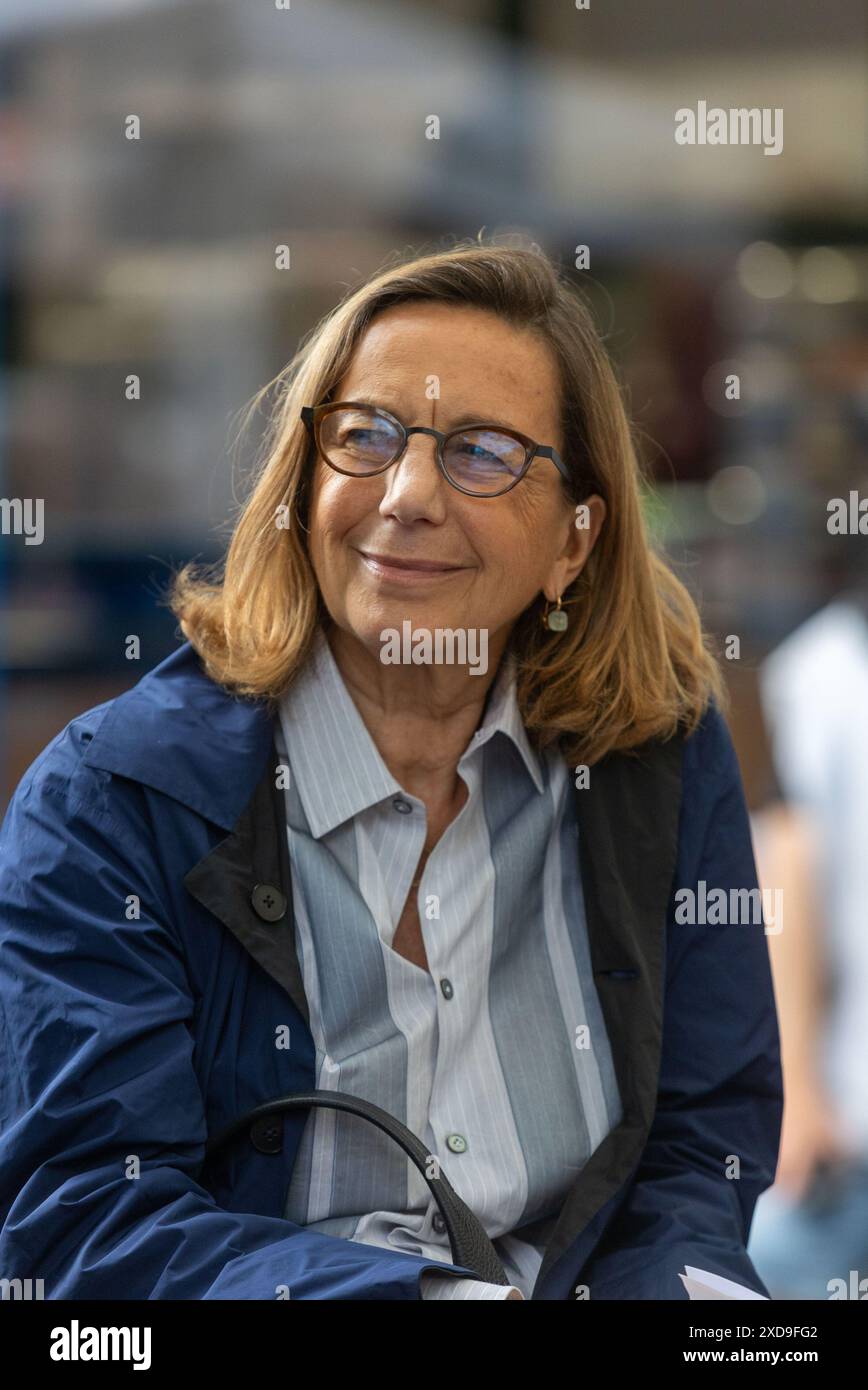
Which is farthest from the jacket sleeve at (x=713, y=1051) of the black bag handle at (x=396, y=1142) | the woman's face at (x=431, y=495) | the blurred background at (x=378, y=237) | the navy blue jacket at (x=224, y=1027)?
the blurred background at (x=378, y=237)

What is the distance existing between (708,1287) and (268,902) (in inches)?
24.0

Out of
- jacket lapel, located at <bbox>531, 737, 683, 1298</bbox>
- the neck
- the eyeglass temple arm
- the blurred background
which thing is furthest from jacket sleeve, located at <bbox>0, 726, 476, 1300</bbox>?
the blurred background

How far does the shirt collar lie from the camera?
5.40ft

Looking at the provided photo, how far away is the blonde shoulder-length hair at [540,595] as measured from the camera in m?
1.67

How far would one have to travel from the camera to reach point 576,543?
1852 mm

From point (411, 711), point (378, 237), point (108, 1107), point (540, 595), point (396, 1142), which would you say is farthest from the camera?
point (378, 237)

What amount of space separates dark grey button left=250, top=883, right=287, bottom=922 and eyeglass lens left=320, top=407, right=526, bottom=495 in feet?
1.45

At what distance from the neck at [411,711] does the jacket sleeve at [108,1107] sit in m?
0.34

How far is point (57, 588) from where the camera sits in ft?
13.7

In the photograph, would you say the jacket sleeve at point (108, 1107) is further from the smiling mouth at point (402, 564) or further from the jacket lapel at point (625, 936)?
the smiling mouth at point (402, 564)

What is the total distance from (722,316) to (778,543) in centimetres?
85

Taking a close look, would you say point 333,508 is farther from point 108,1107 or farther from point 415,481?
point 108,1107

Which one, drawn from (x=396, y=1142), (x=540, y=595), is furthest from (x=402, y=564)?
(x=396, y=1142)
